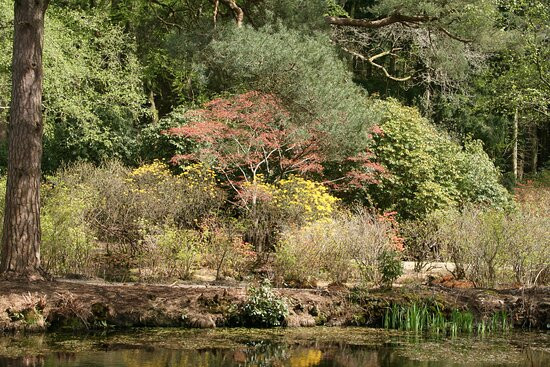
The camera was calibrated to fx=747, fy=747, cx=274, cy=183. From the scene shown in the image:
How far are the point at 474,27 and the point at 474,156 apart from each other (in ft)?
12.7

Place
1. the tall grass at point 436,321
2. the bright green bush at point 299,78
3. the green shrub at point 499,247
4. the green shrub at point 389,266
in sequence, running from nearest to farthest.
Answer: the tall grass at point 436,321 → the green shrub at point 389,266 → the green shrub at point 499,247 → the bright green bush at point 299,78

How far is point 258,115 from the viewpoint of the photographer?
1542 cm

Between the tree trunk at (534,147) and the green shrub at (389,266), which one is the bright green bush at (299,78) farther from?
the tree trunk at (534,147)

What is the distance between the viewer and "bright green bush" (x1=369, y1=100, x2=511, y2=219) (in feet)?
58.8

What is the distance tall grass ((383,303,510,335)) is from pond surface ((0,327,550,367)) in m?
0.38

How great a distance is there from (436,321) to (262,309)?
240 centimetres

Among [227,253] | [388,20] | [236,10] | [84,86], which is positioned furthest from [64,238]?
[388,20]

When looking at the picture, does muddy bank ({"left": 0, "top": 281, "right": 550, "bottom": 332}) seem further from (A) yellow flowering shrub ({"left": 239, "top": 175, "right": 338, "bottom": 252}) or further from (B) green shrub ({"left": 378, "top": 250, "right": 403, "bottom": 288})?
(A) yellow flowering shrub ({"left": 239, "top": 175, "right": 338, "bottom": 252})

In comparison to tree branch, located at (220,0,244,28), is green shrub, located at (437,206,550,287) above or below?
below

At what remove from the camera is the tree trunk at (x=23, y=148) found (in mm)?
9836

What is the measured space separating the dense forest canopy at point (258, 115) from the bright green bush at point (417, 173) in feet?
0.13

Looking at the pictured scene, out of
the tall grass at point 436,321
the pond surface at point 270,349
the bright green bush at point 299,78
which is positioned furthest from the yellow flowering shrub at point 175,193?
the tall grass at point 436,321

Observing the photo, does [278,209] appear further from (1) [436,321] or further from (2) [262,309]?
(1) [436,321]

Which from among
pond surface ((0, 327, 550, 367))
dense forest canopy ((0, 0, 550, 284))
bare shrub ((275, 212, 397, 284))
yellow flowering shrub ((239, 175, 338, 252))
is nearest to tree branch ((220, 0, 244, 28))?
dense forest canopy ((0, 0, 550, 284))
